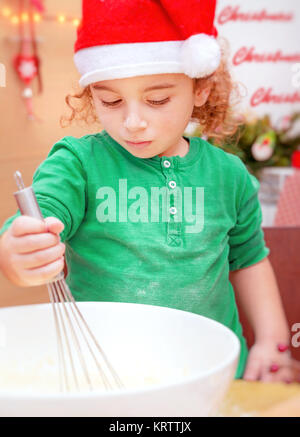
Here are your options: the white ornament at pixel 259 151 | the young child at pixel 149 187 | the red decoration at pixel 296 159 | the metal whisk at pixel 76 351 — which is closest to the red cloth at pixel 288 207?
the red decoration at pixel 296 159

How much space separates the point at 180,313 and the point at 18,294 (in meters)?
0.09

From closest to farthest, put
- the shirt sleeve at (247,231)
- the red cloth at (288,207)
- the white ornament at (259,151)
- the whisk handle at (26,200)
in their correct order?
the whisk handle at (26,200) < the shirt sleeve at (247,231) < the white ornament at (259,151) < the red cloth at (288,207)

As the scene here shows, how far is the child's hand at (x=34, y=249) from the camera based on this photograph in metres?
0.26

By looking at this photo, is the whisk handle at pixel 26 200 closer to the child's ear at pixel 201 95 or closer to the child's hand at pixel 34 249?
the child's hand at pixel 34 249

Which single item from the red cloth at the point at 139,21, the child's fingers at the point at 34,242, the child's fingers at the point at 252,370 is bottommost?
the child's fingers at the point at 252,370

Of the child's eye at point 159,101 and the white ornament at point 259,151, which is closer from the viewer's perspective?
the child's eye at point 159,101

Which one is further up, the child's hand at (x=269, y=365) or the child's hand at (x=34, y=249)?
the child's hand at (x=34, y=249)

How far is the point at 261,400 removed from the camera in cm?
31

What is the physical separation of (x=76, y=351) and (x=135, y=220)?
0.08m

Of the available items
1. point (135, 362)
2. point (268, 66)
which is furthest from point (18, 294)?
point (268, 66)

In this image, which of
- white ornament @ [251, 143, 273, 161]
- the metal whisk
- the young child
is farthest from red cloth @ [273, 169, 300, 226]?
the metal whisk

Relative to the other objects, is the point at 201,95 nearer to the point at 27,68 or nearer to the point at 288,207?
the point at 27,68

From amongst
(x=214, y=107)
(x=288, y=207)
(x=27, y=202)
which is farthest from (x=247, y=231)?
(x=288, y=207)

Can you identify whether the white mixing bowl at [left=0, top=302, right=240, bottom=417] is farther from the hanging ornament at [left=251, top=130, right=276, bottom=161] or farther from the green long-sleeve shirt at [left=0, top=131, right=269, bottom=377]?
the hanging ornament at [left=251, top=130, right=276, bottom=161]
